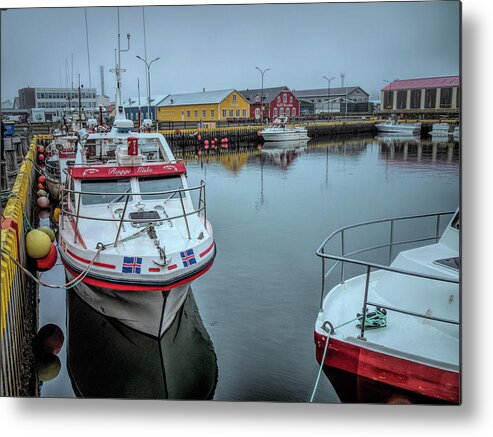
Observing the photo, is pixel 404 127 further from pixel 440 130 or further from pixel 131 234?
pixel 131 234

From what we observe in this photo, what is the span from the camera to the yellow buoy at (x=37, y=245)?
5.44 metres

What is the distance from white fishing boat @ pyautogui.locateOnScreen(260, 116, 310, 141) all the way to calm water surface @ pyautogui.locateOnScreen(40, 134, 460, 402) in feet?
15.0

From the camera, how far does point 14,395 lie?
3889 millimetres

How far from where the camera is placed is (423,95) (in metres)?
4.50

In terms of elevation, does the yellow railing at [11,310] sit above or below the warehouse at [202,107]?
below

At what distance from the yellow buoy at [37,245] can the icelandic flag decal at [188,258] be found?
5.99 ft

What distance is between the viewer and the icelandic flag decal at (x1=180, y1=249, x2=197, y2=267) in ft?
14.9

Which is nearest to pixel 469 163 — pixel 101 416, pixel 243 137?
pixel 101 416

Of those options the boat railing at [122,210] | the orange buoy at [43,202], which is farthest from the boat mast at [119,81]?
the orange buoy at [43,202]

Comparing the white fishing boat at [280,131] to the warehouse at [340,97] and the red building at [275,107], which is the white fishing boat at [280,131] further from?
the warehouse at [340,97]

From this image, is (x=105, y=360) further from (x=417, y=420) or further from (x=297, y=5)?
(x=297, y=5)

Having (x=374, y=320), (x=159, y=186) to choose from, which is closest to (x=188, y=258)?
(x=159, y=186)

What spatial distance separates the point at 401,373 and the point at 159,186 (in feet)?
10.4

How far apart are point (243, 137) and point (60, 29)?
8952 mm
